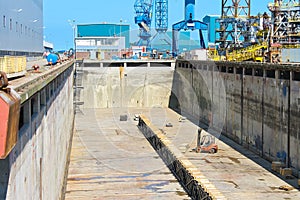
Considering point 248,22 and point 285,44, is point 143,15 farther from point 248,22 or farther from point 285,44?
point 285,44

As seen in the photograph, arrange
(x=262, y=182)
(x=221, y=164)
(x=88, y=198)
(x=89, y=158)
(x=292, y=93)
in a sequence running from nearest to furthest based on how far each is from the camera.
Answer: (x=88, y=198) → (x=262, y=182) → (x=292, y=93) → (x=221, y=164) → (x=89, y=158)

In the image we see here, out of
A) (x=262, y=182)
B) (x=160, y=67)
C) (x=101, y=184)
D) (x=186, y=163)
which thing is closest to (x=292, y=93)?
(x=262, y=182)

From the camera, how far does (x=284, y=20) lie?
143 ft

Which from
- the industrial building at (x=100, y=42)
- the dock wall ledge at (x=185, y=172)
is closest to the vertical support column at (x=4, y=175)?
the dock wall ledge at (x=185, y=172)

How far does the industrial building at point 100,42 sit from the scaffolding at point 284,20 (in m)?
26.7

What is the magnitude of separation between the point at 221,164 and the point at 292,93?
5.54 m

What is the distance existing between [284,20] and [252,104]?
1456cm

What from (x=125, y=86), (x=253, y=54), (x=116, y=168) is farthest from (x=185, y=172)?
(x=125, y=86)

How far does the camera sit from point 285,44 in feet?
137

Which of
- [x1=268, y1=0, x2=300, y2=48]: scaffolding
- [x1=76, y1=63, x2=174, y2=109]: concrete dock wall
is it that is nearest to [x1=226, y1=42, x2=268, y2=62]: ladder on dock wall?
[x1=268, y1=0, x2=300, y2=48]: scaffolding

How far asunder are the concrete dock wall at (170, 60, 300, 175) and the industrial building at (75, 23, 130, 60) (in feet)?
74.7

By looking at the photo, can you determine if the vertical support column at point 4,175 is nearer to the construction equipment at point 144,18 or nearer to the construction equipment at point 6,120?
the construction equipment at point 6,120

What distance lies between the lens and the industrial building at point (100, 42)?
7134 cm

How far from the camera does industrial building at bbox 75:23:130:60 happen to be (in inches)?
2809
